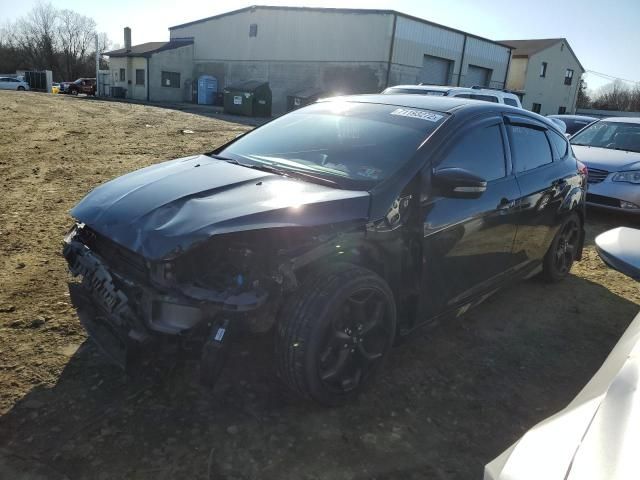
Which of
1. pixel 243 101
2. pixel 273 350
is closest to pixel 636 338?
pixel 273 350

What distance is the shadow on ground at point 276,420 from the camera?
2.29m

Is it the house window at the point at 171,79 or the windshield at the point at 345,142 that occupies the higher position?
the house window at the point at 171,79

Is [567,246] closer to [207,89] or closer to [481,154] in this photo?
[481,154]

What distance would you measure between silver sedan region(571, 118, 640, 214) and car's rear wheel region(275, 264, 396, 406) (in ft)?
19.6

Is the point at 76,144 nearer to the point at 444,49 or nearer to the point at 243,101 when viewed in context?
the point at 243,101

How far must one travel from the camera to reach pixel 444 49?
29.4 meters

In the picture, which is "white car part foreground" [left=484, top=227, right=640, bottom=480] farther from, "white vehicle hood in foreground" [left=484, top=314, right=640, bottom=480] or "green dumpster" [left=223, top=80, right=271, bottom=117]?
"green dumpster" [left=223, top=80, right=271, bottom=117]

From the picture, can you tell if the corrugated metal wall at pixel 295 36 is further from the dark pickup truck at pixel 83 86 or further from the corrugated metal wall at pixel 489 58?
the dark pickup truck at pixel 83 86

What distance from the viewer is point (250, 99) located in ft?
81.9

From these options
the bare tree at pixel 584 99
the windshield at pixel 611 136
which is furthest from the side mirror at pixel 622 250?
the bare tree at pixel 584 99

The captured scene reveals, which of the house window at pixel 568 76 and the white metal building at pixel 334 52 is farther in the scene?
the house window at pixel 568 76

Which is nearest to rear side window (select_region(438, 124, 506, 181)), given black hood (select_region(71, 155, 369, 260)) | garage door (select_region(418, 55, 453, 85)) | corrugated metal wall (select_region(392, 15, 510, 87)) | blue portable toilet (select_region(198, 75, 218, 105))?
black hood (select_region(71, 155, 369, 260))

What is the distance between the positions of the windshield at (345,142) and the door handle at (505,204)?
76 cm

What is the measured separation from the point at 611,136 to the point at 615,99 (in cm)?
6620
